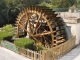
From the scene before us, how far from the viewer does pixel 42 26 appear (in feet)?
45.8

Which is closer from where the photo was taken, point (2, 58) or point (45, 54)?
point (45, 54)

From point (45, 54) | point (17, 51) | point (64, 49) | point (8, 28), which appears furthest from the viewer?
point (8, 28)

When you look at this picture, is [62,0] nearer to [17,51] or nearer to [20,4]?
[20,4]

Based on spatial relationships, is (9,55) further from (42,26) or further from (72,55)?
(42,26)

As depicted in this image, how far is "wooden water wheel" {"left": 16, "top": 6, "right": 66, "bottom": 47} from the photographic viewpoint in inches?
478

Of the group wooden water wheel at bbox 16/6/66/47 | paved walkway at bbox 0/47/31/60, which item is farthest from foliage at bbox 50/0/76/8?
paved walkway at bbox 0/47/31/60

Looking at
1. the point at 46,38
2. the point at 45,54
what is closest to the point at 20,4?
the point at 46,38

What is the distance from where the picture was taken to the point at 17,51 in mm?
10742

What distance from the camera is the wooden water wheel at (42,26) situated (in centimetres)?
1213

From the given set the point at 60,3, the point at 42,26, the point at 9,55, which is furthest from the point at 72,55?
the point at 60,3

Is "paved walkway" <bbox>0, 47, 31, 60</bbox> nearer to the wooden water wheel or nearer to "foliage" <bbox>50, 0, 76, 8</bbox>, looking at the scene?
the wooden water wheel

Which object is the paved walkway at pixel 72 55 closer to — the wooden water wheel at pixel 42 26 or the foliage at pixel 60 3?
the wooden water wheel at pixel 42 26

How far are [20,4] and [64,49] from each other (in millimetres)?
18957

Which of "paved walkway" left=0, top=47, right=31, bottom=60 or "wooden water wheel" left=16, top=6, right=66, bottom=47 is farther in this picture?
"wooden water wheel" left=16, top=6, right=66, bottom=47
